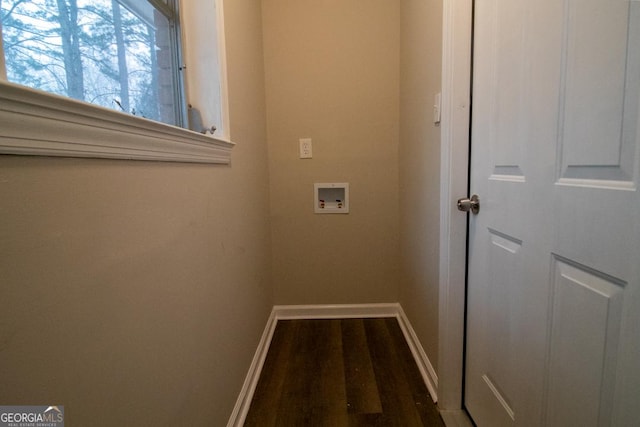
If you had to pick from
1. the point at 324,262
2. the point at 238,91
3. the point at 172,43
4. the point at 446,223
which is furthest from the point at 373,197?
the point at 172,43

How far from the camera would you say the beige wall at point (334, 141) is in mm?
1989

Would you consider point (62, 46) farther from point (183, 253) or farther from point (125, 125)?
point (183, 253)

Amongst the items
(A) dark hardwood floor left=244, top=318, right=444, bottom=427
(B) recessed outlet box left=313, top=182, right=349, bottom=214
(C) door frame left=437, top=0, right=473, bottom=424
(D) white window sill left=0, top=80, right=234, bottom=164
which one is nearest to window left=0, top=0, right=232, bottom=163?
(D) white window sill left=0, top=80, right=234, bottom=164

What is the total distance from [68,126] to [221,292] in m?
0.78

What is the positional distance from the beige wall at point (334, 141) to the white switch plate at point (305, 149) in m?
0.03

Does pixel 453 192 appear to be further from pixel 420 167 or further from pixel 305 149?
pixel 305 149

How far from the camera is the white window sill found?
0.37 meters

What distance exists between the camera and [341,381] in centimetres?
152

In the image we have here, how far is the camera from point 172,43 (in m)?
1.15

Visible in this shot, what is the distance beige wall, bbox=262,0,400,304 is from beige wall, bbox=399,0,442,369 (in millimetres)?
129

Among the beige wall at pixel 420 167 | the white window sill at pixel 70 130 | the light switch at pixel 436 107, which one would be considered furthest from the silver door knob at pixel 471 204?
the white window sill at pixel 70 130

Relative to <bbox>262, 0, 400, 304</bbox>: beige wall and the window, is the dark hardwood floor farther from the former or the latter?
the window

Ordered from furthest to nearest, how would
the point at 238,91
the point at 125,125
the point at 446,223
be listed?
the point at 238,91 → the point at 446,223 → the point at 125,125

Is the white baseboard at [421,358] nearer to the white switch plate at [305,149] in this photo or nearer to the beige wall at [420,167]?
the beige wall at [420,167]
